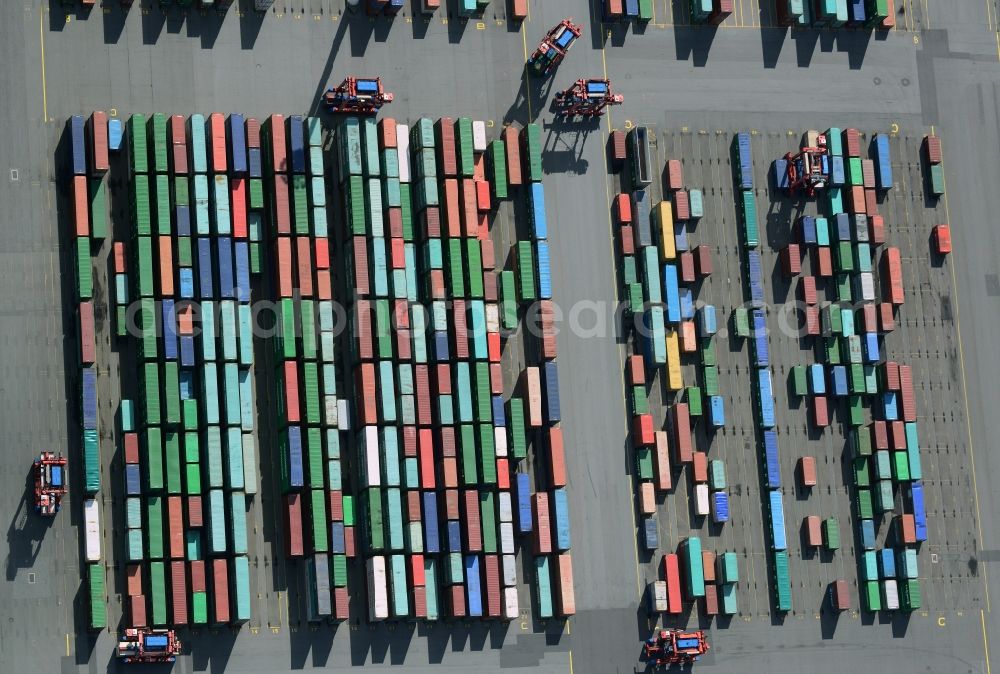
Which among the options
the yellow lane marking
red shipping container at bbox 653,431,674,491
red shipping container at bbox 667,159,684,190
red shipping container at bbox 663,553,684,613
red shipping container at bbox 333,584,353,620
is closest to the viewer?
red shipping container at bbox 333,584,353,620

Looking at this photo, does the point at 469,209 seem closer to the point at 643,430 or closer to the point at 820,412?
the point at 643,430

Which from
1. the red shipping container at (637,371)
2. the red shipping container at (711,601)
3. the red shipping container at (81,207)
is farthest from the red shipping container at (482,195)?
the red shipping container at (711,601)

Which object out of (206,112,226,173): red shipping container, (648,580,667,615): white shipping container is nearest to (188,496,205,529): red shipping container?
(206,112,226,173): red shipping container

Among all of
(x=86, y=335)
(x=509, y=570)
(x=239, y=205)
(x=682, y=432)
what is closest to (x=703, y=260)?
(x=682, y=432)

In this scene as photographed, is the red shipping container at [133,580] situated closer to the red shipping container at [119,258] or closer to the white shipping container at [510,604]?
the red shipping container at [119,258]

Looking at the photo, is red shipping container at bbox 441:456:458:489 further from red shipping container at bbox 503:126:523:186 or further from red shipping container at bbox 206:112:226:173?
red shipping container at bbox 206:112:226:173

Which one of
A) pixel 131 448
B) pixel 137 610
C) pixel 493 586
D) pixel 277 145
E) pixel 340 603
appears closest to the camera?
pixel 137 610

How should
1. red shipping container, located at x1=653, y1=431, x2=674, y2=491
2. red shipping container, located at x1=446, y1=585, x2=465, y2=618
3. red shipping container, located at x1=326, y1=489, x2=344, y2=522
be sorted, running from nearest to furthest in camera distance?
1. red shipping container, located at x1=326, y1=489, x2=344, y2=522
2. red shipping container, located at x1=446, y1=585, x2=465, y2=618
3. red shipping container, located at x1=653, y1=431, x2=674, y2=491
